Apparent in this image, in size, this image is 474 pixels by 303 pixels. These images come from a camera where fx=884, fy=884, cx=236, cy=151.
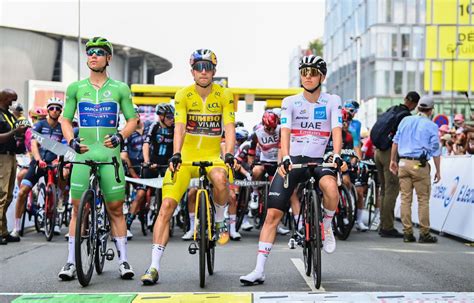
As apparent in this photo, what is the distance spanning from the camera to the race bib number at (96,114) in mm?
8531

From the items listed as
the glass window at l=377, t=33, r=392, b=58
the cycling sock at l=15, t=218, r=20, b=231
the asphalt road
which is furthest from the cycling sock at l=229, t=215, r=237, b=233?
the glass window at l=377, t=33, r=392, b=58

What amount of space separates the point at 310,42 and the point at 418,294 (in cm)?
11737

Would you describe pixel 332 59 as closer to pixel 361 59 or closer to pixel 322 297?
pixel 361 59

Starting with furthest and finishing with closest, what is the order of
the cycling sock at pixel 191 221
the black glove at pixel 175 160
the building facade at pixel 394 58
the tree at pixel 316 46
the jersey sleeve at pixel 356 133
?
the tree at pixel 316 46, the building facade at pixel 394 58, the jersey sleeve at pixel 356 133, the cycling sock at pixel 191 221, the black glove at pixel 175 160

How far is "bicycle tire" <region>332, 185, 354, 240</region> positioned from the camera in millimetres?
13086

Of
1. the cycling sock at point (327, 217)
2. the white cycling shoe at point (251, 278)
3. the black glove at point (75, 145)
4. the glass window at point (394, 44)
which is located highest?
the glass window at point (394, 44)

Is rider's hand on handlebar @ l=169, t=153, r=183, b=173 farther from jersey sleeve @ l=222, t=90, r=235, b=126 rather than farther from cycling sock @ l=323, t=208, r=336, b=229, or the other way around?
cycling sock @ l=323, t=208, r=336, b=229

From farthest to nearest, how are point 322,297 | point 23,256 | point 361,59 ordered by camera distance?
point 361,59 < point 23,256 < point 322,297

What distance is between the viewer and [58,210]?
14.1 meters

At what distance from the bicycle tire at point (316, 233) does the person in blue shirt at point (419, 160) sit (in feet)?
17.2

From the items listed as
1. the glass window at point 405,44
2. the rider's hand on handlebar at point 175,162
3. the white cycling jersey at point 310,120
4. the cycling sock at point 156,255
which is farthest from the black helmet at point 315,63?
the glass window at point 405,44

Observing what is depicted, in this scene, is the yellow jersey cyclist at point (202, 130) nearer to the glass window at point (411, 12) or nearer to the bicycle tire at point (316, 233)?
the bicycle tire at point (316, 233)

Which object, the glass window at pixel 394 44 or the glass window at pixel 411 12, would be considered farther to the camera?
the glass window at pixel 394 44

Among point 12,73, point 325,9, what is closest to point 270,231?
point 325,9
